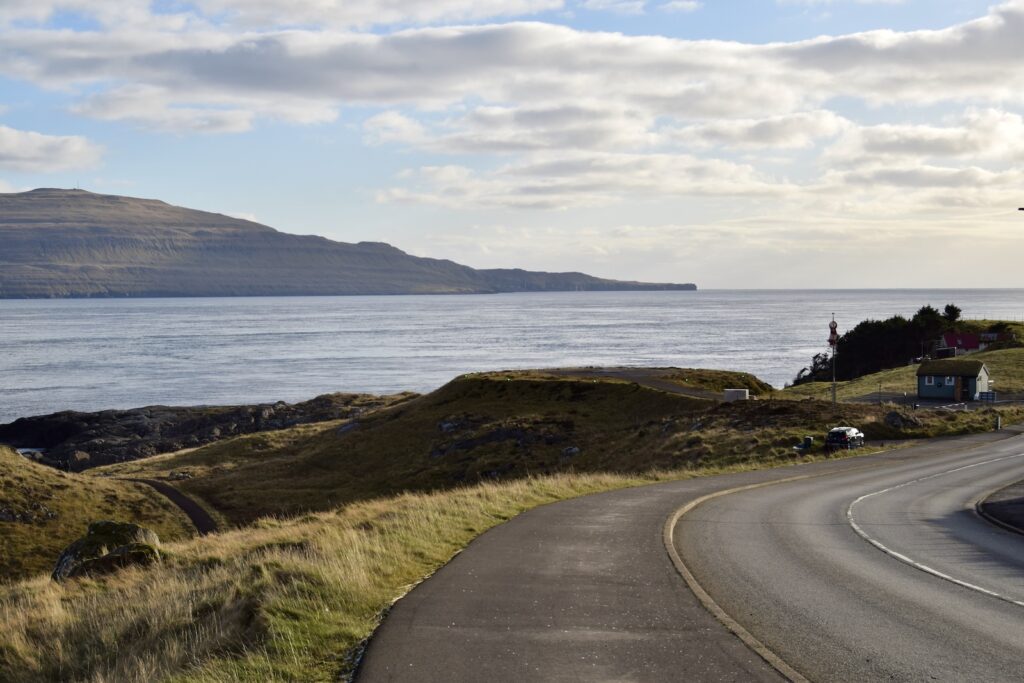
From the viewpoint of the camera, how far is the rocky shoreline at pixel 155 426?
84250 millimetres

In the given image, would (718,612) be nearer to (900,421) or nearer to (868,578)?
(868,578)

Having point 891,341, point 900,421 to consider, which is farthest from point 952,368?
point 891,341

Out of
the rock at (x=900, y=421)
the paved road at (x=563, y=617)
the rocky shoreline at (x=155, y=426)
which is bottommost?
the rocky shoreline at (x=155, y=426)

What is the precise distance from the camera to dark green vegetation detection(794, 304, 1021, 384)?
123m

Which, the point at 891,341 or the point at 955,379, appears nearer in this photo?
the point at 955,379

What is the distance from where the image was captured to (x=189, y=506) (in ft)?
169

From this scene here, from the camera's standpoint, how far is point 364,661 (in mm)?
11445

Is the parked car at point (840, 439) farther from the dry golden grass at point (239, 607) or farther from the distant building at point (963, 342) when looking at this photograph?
the distant building at point (963, 342)

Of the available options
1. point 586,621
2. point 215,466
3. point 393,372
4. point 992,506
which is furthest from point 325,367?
point 586,621

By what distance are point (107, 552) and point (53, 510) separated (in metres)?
25.8

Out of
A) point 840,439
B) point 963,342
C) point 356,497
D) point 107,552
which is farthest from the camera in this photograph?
point 963,342

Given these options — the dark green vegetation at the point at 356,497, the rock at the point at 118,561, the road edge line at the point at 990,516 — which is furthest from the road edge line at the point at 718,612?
the rock at the point at 118,561

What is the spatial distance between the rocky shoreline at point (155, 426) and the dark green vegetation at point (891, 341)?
196ft

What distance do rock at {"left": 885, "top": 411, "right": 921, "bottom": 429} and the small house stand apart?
2355 cm
